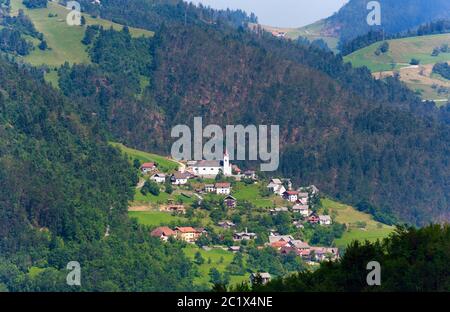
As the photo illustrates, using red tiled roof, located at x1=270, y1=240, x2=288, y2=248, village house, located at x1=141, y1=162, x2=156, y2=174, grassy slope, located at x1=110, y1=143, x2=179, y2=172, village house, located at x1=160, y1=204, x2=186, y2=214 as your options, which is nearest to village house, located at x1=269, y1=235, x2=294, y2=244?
red tiled roof, located at x1=270, y1=240, x2=288, y2=248

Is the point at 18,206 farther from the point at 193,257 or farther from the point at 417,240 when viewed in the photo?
the point at 417,240

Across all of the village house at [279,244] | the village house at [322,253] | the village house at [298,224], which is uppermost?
the village house at [298,224]

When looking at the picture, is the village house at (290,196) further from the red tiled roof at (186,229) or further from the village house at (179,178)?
the red tiled roof at (186,229)

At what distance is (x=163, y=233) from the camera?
117938 millimetres

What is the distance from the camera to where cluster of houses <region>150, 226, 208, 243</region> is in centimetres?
11775

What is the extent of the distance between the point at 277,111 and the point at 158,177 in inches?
1938

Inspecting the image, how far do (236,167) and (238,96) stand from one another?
116 ft

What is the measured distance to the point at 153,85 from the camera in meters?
184

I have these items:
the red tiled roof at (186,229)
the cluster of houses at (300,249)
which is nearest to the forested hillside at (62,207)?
the red tiled roof at (186,229)

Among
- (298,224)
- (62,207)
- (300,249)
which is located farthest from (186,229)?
(298,224)

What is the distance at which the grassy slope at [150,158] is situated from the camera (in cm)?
14200

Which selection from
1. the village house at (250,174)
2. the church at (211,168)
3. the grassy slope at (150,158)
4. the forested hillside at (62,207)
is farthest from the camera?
the village house at (250,174)

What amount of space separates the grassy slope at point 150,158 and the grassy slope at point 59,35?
1185 inches
